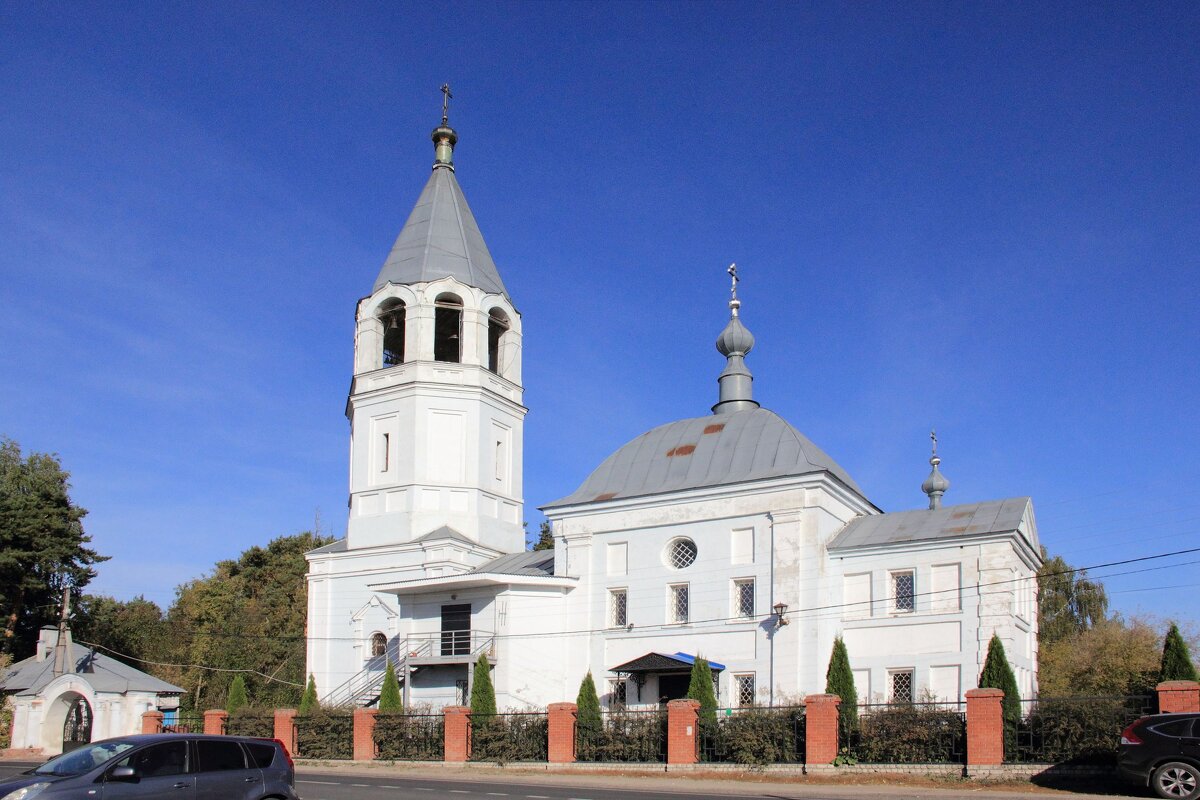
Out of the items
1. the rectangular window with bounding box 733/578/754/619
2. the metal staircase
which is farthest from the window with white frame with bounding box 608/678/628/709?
the metal staircase

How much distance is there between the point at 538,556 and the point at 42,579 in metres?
22.4

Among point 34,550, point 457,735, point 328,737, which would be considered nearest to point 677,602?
point 457,735

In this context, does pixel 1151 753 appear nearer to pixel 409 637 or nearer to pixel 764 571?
pixel 764 571

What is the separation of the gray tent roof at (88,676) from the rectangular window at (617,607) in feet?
49.9

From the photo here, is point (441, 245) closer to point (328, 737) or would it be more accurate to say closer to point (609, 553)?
point (609, 553)

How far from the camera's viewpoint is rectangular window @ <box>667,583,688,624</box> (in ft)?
99.7

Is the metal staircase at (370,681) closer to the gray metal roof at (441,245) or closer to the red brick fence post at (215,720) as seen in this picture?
the red brick fence post at (215,720)

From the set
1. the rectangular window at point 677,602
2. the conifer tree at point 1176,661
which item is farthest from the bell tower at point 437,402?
the conifer tree at point 1176,661

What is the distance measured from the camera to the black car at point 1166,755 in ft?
49.8

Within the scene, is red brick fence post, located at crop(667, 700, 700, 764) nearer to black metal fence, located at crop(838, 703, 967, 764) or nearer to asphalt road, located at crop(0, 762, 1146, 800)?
asphalt road, located at crop(0, 762, 1146, 800)

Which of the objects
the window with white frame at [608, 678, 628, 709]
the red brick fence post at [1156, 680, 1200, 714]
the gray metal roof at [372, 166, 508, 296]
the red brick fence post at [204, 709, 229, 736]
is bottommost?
the red brick fence post at [204, 709, 229, 736]

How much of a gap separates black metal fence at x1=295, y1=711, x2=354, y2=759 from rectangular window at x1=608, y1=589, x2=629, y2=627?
730cm

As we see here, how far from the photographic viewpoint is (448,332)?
3931 cm

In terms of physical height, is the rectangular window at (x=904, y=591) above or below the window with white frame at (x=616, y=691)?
above
